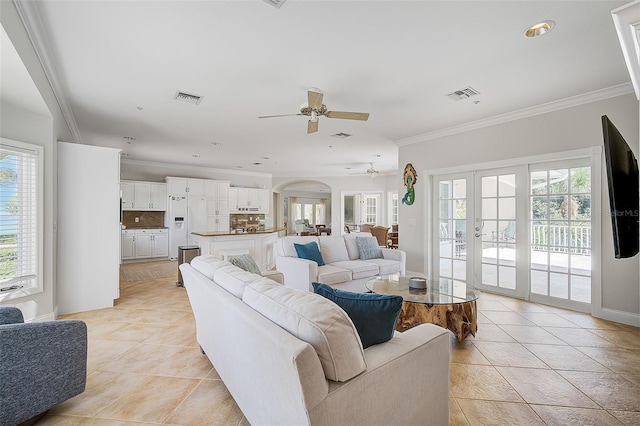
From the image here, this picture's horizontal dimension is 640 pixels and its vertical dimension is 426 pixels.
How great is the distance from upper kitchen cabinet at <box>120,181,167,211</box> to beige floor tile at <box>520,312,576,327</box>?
310 inches

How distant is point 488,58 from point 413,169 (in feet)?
9.22

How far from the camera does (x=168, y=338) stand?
2.92 metres

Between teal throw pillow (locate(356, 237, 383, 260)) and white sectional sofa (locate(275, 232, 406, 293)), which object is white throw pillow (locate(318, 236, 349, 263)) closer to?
white sectional sofa (locate(275, 232, 406, 293))

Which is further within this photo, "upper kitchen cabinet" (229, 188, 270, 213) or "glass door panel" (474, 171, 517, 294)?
"upper kitchen cabinet" (229, 188, 270, 213)

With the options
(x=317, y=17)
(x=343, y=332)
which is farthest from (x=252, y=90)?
(x=343, y=332)

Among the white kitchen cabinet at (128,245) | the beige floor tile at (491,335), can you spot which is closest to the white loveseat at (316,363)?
the beige floor tile at (491,335)

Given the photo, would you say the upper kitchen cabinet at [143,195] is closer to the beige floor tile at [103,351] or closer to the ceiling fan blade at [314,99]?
the beige floor tile at [103,351]

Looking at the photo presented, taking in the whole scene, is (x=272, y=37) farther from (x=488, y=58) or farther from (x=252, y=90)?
(x=488, y=58)

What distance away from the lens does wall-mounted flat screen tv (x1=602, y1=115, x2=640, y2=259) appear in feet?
5.10

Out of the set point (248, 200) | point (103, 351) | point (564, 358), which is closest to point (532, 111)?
point (564, 358)

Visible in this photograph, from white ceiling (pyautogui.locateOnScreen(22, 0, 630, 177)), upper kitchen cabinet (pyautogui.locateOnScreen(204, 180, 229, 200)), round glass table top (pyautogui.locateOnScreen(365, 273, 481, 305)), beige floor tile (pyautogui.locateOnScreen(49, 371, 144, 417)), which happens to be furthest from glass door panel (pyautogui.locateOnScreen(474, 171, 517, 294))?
upper kitchen cabinet (pyautogui.locateOnScreen(204, 180, 229, 200))

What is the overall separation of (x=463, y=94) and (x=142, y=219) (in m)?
7.82

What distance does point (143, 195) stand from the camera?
7512 mm

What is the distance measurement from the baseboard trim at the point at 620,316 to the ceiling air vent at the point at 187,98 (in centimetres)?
531
